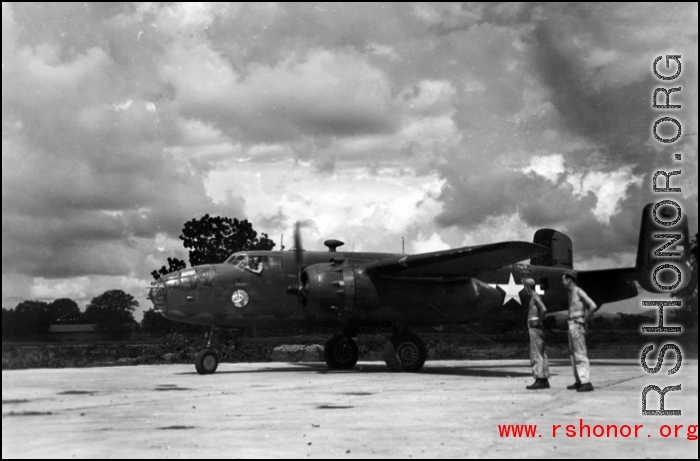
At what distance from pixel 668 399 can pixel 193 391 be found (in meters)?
7.12

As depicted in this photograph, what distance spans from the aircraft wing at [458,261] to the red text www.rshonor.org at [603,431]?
6710 mm

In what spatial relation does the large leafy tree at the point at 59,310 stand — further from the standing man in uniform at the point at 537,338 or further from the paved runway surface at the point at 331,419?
the standing man in uniform at the point at 537,338

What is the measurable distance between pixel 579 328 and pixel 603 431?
3.64m

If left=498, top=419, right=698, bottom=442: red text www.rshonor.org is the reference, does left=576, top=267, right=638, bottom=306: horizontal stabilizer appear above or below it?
above

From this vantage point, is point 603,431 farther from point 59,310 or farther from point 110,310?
point 110,310

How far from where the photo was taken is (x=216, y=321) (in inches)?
629

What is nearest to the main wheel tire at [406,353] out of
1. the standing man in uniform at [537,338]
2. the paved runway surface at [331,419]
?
the paved runway surface at [331,419]

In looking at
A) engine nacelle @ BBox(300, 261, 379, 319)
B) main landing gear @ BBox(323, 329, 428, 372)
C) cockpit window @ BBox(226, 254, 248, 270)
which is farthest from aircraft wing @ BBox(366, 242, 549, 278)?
cockpit window @ BBox(226, 254, 248, 270)

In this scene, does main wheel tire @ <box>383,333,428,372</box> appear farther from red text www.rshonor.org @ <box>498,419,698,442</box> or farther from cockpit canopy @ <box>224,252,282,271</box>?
red text www.rshonor.org @ <box>498,419,698,442</box>

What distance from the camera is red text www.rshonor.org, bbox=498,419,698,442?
6.20m

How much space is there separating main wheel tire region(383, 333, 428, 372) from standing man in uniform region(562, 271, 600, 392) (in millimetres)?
5935

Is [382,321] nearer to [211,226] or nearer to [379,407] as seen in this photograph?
[379,407]

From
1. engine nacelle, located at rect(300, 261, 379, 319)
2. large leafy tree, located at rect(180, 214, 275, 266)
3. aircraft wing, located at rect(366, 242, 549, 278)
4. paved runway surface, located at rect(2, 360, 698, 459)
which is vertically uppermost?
large leafy tree, located at rect(180, 214, 275, 266)

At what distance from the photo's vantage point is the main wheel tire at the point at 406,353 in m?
15.8
